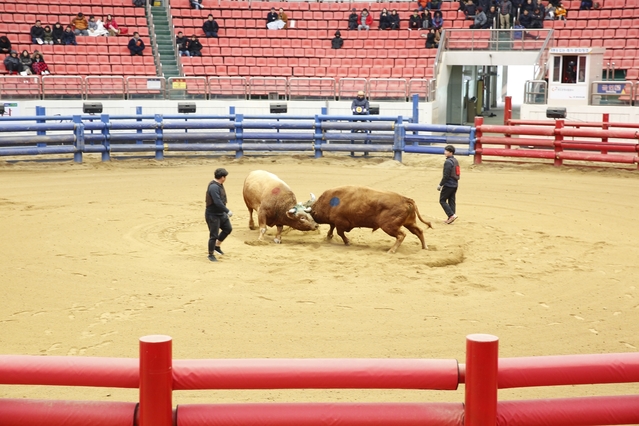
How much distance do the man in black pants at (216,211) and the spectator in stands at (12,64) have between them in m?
20.3

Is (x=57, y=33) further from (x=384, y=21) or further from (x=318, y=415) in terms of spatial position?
(x=318, y=415)

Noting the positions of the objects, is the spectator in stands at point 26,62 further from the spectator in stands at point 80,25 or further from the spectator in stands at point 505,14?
the spectator in stands at point 505,14

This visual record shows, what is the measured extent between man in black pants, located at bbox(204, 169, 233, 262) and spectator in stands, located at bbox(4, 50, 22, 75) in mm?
20298

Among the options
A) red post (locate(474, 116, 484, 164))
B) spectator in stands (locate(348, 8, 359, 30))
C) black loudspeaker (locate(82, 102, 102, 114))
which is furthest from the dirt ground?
spectator in stands (locate(348, 8, 359, 30))

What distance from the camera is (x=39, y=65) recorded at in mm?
29578

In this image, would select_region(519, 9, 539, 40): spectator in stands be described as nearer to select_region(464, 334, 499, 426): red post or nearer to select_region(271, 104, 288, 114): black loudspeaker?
select_region(271, 104, 288, 114): black loudspeaker

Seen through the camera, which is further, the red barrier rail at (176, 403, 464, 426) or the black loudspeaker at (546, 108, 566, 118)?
the black loudspeaker at (546, 108, 566, 118)

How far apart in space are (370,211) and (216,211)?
228 cm

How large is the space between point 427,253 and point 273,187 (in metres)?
2.66

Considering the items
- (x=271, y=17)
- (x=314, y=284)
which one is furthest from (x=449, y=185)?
(x=271, y=17)

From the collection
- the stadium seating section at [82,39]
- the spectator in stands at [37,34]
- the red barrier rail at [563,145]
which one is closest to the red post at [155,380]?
the red barrier rail at [563,145]

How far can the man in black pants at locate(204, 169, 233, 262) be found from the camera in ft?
37.6

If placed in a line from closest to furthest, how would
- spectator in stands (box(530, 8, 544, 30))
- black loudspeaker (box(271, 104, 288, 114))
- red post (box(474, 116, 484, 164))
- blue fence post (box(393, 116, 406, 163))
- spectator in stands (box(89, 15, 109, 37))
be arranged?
red post (box(474, 116, 484, 164)) < blue fence post (box(393, 116, 406, 163)) < black loudspeaker (box(271, 104, 288, 114)) < spectator in stands (box(530, 8, 544, 30)) < spectator in stands (box(89, 15, 109, 37))

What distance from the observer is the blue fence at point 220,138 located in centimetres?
2188
